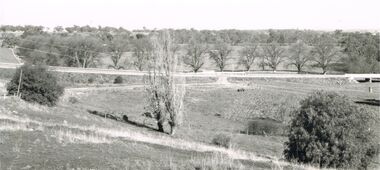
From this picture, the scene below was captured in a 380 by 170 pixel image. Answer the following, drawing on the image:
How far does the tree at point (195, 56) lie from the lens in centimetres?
11019

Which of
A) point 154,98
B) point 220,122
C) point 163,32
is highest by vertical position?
point 163,32

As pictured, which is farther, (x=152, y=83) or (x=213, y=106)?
(x=213, y=106)

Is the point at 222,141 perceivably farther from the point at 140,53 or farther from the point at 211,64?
the point at 211,64

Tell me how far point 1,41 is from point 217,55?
69912 millimetres

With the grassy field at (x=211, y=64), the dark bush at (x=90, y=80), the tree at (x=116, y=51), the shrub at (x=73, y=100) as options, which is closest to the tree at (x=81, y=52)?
the grassy field at (x=211, y=64)

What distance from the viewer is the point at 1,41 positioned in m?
144

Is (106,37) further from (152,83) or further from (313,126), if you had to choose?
(313,126)

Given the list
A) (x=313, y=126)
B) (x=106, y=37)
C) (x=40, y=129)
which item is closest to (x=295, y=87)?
(x=313, y=126)

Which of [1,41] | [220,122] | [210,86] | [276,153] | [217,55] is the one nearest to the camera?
[276,153]

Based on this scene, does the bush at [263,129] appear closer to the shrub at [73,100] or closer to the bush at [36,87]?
the bush at [36,87]

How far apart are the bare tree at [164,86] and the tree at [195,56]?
63.4 m

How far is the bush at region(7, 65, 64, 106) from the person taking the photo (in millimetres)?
44562

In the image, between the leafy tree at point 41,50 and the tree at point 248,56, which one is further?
the tree at point 248,56

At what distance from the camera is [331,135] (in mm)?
25375
